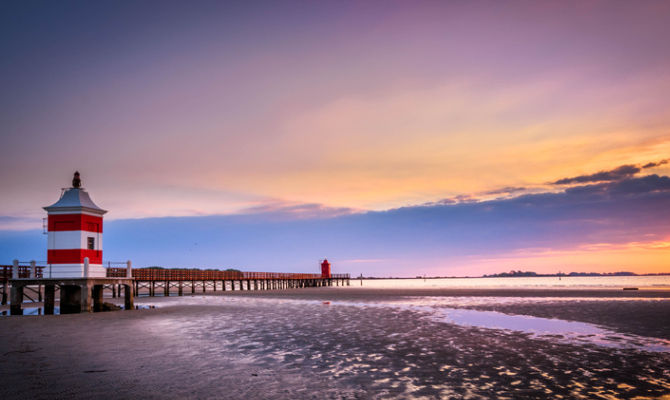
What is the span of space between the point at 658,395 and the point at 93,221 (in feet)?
81.6

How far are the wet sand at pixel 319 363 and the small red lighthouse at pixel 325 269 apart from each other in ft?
251

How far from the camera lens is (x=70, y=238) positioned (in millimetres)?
23297

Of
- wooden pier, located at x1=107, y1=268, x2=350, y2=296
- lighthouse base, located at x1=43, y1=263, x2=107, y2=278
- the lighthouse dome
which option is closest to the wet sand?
lighthouse base, located at x1=43, y1=263, x2=107, y2=278

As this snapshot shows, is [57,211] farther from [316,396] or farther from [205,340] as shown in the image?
[316,396]

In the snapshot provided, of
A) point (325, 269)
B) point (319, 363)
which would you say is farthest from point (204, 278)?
point (325, 269)

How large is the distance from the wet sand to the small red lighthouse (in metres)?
76.4

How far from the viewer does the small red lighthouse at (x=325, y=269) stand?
92.4 metres

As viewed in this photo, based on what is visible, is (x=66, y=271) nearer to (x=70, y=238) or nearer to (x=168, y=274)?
(x=70, y=238)

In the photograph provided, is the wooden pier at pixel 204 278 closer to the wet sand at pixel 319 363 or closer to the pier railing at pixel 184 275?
the pier railing at pixel 184 275

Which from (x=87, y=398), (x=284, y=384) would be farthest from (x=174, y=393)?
(x=284, y=384)

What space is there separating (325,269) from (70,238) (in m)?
73.5

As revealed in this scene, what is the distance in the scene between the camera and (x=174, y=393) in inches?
290

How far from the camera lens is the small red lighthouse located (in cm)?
9238

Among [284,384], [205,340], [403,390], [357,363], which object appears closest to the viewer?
[403,390]
